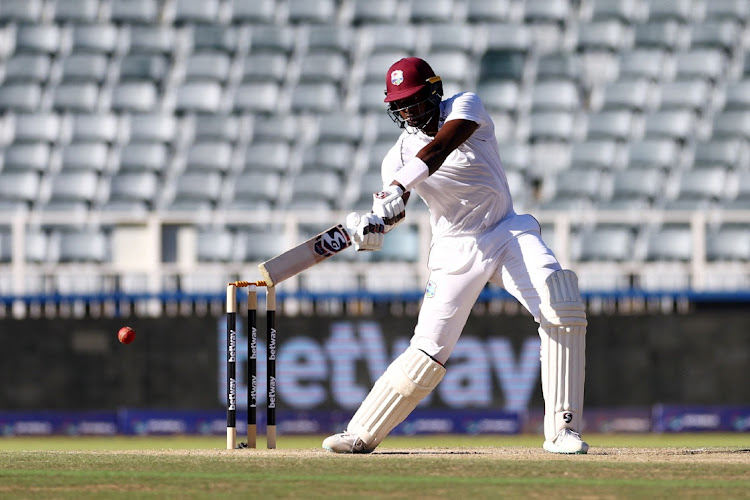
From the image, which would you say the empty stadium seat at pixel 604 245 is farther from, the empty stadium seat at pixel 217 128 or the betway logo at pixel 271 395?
the betway logo at pixel 271 395

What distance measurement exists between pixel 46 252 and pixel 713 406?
7.06 meters

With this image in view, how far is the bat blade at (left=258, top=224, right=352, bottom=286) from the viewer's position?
6848mm

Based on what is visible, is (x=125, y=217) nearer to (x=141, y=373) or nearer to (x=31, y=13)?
(x=141, y=373)

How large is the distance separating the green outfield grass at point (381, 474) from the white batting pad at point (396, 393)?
0.16 metres

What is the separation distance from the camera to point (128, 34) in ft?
57.6

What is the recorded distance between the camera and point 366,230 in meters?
6.10

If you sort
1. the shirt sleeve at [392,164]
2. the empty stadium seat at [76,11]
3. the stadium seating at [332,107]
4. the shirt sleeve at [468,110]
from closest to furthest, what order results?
the shirt sleeve at [468,110]
the shirt sleeve at [392,164]
the stadium seating at [332,107]
the empty stadium seat at [76,11]

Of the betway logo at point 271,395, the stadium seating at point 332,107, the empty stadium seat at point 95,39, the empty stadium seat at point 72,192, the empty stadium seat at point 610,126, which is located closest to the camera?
the betway logo at point 271,395

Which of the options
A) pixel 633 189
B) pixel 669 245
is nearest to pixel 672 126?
pixel 633 189

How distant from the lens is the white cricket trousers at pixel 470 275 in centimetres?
662

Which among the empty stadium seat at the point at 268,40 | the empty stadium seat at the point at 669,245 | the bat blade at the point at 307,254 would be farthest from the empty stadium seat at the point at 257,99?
the bat blade at the point at 307,254

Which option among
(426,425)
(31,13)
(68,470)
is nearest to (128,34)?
(31,13)

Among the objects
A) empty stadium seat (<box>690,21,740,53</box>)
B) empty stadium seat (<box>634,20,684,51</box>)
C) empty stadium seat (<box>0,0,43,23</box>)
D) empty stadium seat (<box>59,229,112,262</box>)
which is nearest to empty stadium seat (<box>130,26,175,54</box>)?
empty stadium seat (<box>0,0,43,23</box>)

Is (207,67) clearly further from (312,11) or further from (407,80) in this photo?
(407,80)
